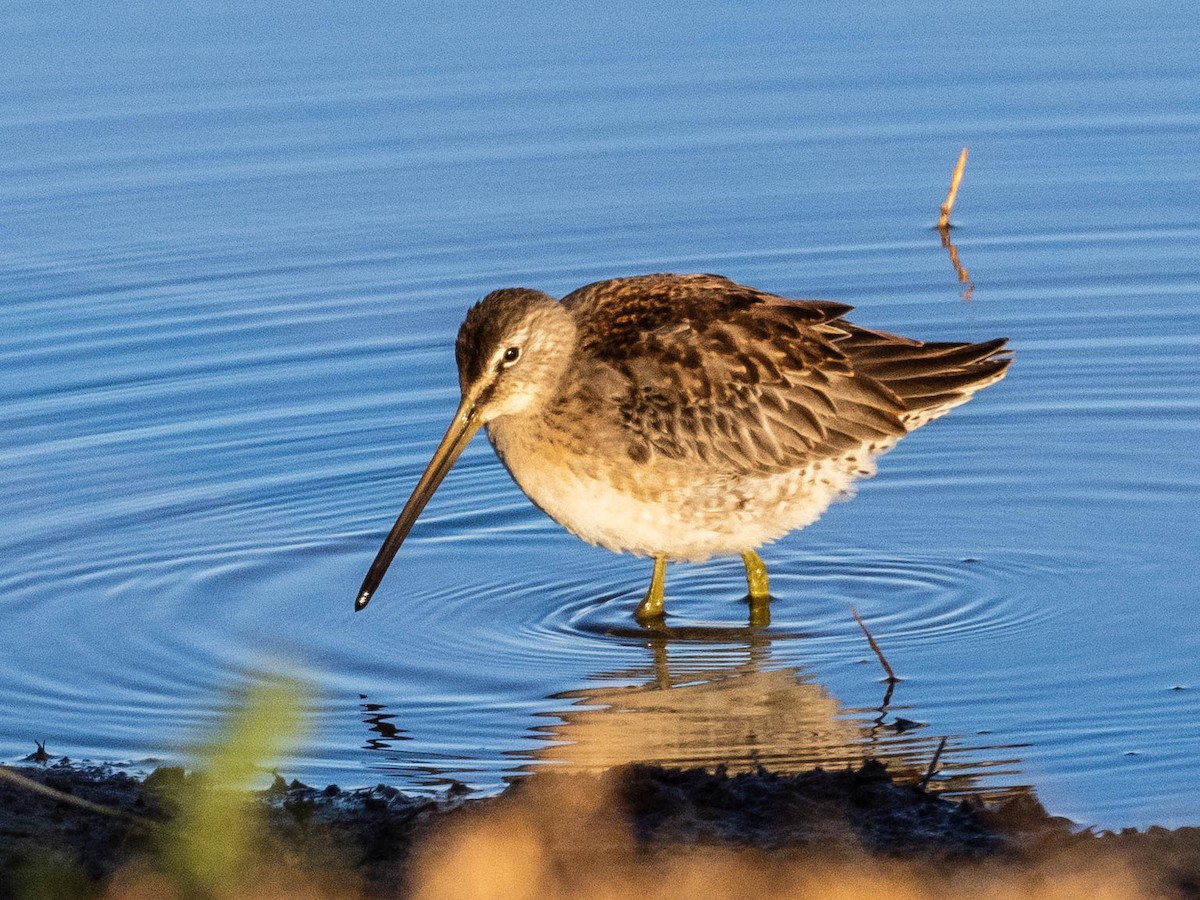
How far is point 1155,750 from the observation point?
559cm

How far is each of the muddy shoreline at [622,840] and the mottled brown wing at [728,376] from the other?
1.70m

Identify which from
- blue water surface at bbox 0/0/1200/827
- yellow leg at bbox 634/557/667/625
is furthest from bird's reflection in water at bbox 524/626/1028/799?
yellow leg at bbox 634/557/667/625

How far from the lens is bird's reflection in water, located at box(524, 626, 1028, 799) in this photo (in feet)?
18.4

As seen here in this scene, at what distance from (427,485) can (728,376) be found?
3.45ft

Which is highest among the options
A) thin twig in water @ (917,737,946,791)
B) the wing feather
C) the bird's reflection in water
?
the wing feather

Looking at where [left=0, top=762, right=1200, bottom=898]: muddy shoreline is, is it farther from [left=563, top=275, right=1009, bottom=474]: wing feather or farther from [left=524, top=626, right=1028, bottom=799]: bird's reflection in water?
[left=563, top=275, right=1009, bottom=474]: wing feather

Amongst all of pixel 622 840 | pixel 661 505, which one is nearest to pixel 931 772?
pixel 622 840

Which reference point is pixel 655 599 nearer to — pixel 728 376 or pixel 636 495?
pixel 636 495

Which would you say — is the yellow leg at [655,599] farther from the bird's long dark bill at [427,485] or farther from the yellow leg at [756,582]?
the bird's long dark bill at [427,485]

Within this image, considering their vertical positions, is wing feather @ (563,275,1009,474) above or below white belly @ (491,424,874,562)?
above

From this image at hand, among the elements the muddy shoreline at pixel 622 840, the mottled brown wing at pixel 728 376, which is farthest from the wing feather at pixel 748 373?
the muddy shoreline at pixel 622 840

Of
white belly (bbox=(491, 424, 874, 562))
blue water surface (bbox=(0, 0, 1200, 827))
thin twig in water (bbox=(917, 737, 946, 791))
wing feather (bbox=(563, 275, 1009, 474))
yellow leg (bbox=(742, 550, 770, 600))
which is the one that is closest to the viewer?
thin twig in water (bbox=(917, 737, 946, 791))

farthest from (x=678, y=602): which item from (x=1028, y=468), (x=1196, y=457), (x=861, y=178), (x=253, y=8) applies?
(x=253, y=8)

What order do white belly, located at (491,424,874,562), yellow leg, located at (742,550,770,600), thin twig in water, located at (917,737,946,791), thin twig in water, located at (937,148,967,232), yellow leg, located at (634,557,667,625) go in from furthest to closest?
thin twig in water, located at (937,148,967,232)
yellow leg, located at (742,550,770,600)
yellow leg, located at (634,557,667,625)
white belly, located at (491,424,874,562)
thin twig in water, located at (917,737,946,791)
